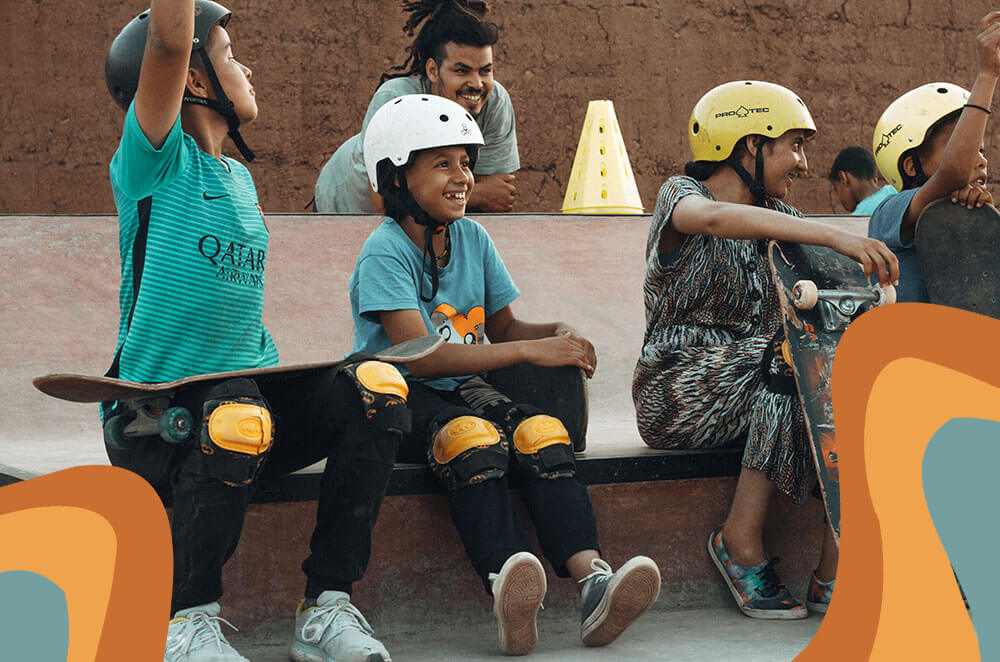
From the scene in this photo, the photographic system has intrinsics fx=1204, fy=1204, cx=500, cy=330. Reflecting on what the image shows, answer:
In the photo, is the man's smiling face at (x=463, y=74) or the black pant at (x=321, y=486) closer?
the black pant at (x=321, y=486)

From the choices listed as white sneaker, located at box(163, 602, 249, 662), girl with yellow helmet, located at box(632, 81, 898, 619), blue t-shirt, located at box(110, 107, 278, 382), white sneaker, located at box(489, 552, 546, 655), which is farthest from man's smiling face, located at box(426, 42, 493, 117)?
white sneaker, located at box(163, 602, 249, 662)

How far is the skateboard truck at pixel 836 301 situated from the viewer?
2.58 meters

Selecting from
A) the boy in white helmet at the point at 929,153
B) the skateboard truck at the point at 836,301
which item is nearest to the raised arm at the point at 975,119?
the boy in white helmet at the point at 929,153

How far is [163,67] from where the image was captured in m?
2.06

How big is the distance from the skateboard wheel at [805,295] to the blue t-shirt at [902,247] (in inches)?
23.5

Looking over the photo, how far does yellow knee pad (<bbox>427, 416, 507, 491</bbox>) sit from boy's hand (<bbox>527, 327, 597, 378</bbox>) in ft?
0.76

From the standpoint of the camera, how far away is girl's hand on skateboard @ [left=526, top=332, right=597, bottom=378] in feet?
8.27

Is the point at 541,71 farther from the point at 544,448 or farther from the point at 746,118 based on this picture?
the point at 544,448

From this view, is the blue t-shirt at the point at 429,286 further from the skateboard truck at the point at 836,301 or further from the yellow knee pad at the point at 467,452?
the skateboard truck at the point at 836,301

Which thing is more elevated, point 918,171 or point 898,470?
point 918,171

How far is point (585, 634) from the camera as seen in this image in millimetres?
2232

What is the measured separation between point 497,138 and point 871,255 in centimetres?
228

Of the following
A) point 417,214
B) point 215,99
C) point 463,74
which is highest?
point 463,74

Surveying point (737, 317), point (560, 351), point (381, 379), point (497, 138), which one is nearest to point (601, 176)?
point (497, 138)
